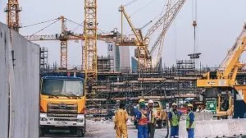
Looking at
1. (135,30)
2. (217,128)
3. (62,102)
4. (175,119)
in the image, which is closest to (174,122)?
(175,119)

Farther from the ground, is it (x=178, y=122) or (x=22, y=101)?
(x=22, y=101)

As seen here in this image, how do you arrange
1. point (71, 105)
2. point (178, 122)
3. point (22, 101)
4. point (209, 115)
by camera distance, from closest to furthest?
point (22, 101)
point (178, 122)
point (71, 105)
point (209, 115)

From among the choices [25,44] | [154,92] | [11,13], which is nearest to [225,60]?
[25,44]

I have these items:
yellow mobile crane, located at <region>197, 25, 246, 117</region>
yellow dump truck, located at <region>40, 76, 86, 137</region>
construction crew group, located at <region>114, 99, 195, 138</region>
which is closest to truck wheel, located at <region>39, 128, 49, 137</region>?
yellow dump truck, located at <region>40, 76, 86, 137</region>

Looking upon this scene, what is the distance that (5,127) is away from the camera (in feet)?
19.8

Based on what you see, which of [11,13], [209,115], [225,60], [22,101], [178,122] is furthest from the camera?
[11,13]

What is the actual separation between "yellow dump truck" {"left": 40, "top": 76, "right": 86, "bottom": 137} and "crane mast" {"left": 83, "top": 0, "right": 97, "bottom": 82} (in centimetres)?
6575

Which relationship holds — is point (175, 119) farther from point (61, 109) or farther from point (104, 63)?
point (104, 63)

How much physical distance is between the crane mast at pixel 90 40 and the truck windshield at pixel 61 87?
215 ft

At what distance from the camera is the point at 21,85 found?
6.76 meters

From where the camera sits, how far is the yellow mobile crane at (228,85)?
34.5 metres

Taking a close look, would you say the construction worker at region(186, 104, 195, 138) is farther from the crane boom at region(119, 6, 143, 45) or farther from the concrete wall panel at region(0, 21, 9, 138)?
the crane boom at region(119, 6, 143, 45)

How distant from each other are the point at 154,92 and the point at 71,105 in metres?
60.4

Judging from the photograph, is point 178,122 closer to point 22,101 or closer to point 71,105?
point 71,105
